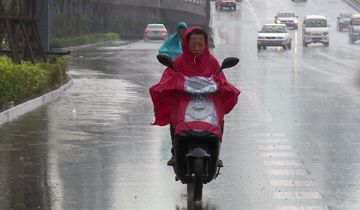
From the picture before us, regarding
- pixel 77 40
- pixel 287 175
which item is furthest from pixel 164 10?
pixel 287 175

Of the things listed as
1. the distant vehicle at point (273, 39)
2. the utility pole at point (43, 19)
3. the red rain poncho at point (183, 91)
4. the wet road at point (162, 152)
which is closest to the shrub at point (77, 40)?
the distant vehicle at point (273, 39)

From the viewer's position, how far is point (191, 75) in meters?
10.4

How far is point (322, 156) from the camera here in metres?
13.9

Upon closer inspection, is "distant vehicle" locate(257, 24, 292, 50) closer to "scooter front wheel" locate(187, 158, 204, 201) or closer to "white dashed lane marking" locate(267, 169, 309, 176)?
"white dashed lane marking" locate(267, 169, 309, 176)

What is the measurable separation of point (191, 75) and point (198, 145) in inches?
26.5

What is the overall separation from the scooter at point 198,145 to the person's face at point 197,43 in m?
0.25

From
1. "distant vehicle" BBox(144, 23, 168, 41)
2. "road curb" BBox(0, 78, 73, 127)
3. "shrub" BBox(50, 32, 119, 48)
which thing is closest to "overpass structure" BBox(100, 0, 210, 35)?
Answer: "shrub" BBox(50, 32, 119, 48)

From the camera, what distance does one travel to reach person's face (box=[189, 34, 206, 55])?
10430 mm

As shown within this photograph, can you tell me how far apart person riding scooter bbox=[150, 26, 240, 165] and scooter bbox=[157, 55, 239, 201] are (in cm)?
8

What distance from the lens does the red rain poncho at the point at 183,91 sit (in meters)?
10.3

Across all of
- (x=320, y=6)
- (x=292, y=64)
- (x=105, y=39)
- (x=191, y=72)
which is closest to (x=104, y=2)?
(x=105, y=39)

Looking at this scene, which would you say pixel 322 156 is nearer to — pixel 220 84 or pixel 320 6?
pixel 220 84

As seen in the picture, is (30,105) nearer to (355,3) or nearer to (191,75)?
(191,75)

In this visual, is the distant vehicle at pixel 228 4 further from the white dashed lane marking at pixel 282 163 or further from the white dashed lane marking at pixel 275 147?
the white dashed lane marking at pixel 282 163
